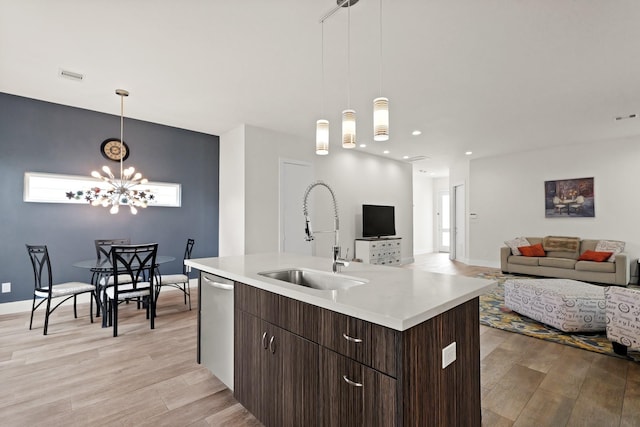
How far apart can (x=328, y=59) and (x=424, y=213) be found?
359 inches

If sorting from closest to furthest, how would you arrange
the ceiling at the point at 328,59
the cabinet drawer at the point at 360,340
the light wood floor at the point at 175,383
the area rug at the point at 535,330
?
the cabinet drawer at the point at 360,340 → the light wood floor at the point at 175,383 → the ceiling at the point at 328,59 → the area rug at the point at 535,330

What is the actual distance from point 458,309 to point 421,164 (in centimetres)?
770

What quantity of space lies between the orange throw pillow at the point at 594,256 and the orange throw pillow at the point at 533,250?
622 millimetres

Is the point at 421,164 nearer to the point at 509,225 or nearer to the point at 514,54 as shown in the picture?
the point at 509,225

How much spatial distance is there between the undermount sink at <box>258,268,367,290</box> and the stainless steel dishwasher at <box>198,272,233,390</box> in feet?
1.09

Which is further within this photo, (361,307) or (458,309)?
(458,309)

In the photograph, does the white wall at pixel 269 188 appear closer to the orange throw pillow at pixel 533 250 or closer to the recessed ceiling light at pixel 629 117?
the orange throw pillow at pixel 533 250

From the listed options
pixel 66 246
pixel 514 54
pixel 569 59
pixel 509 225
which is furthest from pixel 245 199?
pixel 509 225

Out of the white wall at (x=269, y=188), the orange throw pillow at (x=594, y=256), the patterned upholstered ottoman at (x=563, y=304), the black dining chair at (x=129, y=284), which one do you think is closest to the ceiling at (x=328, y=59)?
the white wall at (x=269, y=188)

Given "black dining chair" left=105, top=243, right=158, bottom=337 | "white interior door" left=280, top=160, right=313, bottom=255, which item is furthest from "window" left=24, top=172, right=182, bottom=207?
"white interior door" left=280, top=160, right=313, bottom=255

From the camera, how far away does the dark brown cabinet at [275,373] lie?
1.41m

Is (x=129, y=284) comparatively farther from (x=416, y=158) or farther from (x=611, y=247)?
(x=611, y=247)

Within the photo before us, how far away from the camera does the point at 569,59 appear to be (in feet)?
9.69

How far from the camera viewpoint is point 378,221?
7121 millimetres
